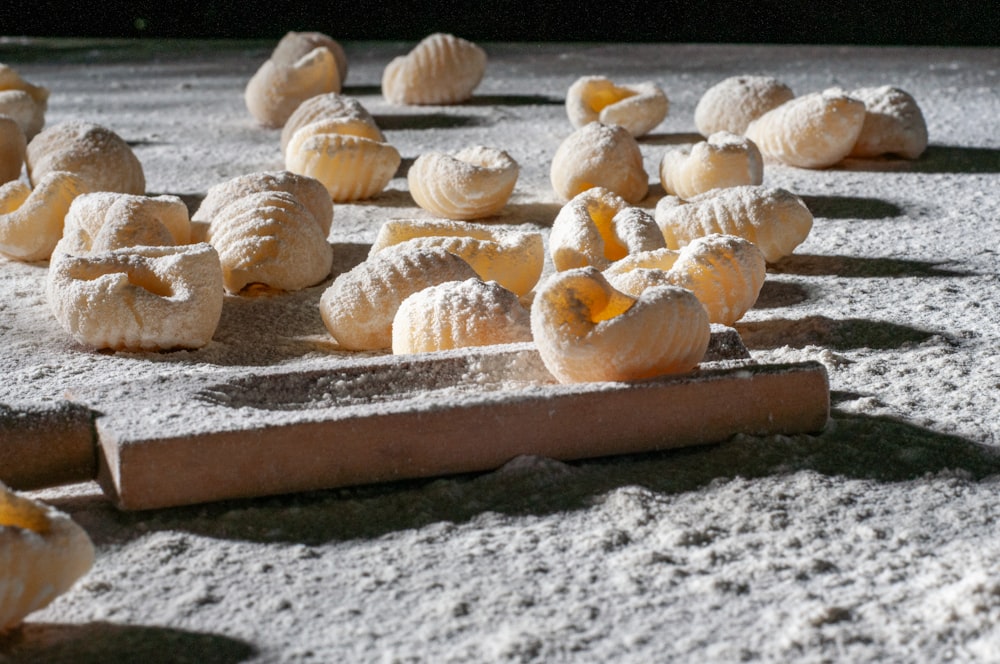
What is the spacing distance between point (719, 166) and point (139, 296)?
4.14ft

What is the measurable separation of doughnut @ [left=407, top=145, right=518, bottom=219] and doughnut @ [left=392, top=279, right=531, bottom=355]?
2.80 feet

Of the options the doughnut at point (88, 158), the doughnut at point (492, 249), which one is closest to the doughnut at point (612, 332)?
the doughnut at point (492, 249)

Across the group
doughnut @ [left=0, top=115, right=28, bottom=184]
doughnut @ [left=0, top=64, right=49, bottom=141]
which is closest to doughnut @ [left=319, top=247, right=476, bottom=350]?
doughnut @ [left=0, top=115, right=28, bottom=184]

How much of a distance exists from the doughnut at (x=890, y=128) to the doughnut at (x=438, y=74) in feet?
4.54

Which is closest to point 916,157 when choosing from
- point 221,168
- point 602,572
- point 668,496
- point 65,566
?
point 221,168

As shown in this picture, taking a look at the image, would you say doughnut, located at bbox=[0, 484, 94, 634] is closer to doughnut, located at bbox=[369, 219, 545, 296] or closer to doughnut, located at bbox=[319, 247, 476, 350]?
doughnut, located at bbox=[319, 247, 476, 350]

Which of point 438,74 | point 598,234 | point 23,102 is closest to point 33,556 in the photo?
point 598,234

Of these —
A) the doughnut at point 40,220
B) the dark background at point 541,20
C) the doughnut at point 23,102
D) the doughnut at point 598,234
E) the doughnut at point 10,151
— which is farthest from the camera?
the dark background at point 541,20

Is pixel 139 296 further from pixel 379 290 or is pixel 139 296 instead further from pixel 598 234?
pixel 598 234

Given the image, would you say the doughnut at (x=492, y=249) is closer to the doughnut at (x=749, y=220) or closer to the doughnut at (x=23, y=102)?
the doughnut at (x=749, y=220)

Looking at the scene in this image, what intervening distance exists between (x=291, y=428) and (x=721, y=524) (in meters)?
0.44

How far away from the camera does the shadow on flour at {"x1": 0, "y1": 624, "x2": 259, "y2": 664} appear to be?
96cm

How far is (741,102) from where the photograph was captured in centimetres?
319

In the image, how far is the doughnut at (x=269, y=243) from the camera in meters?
2.01
